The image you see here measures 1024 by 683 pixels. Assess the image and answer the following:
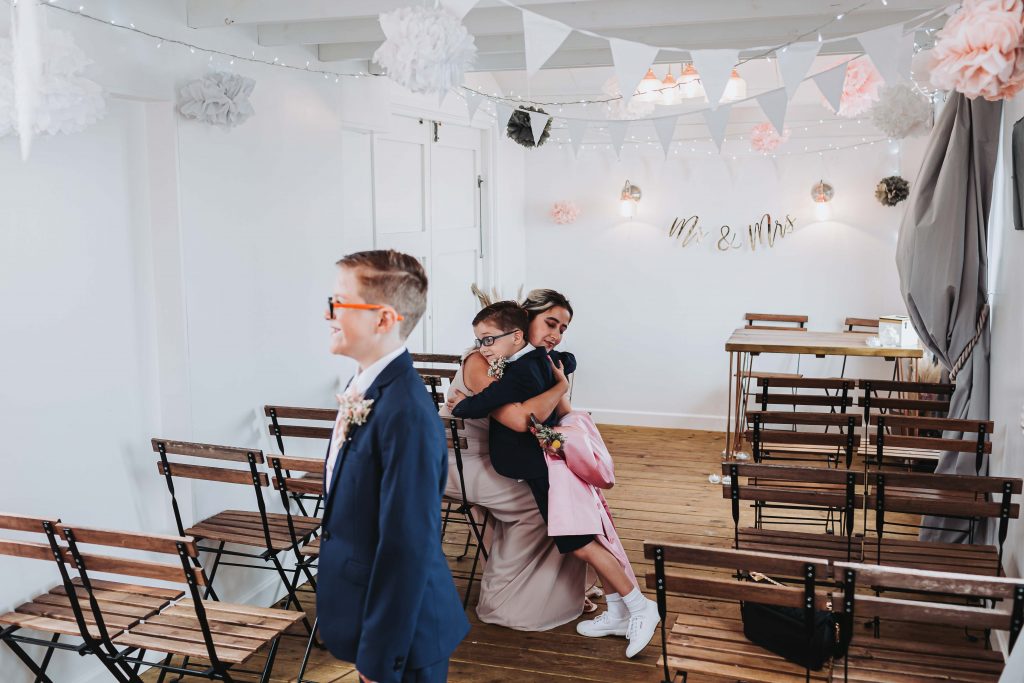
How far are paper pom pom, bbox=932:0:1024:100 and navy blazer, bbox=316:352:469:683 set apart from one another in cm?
152

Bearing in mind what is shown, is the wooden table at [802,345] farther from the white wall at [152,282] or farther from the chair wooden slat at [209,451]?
the chair wooden slat at [209,451]

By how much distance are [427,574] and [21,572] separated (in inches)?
76.0

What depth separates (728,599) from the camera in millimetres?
2553

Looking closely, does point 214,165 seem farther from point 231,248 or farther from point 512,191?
point 512,191

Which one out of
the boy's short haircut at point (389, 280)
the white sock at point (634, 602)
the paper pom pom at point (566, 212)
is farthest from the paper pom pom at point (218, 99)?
the paper pom pom at point (566, 212)

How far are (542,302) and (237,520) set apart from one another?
1.66m

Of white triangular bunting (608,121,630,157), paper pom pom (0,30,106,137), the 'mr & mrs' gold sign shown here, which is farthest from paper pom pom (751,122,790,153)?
paper pom pom (0,30,106,137)

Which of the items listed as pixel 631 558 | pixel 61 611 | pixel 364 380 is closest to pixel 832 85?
pixel 364 380

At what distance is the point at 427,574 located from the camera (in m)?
2.11

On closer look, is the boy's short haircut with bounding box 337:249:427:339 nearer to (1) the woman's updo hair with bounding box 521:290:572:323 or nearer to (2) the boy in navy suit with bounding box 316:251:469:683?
(2) the boy in navy suit with bounding box 316:251:469:683

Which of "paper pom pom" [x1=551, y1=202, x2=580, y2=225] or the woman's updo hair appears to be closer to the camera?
the woman's updo hair

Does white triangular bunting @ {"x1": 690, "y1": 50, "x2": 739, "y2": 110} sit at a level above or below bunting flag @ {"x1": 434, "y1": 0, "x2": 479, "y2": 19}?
below

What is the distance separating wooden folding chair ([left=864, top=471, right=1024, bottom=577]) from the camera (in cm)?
326

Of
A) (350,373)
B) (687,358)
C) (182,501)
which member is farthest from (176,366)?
(687,358)
